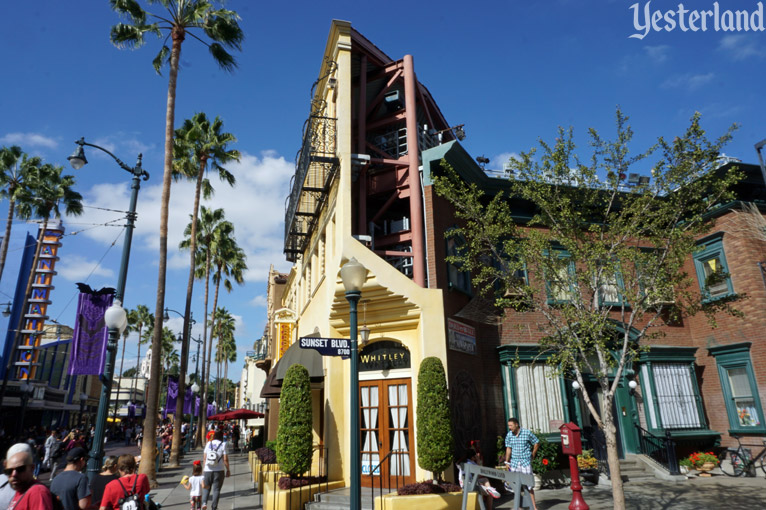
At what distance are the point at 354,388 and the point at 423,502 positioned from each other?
446cm

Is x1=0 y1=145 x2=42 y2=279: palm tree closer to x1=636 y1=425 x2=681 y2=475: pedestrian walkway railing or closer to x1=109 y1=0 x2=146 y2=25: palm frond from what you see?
x1=109 y1=0 x2=146 y2=25: palm frond

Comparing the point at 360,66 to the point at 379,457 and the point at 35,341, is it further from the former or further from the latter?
the point at 35,341

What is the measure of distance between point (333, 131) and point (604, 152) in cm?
848

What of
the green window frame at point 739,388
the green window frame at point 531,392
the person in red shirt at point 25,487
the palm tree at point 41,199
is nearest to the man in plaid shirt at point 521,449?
the green window frame at point 531,392

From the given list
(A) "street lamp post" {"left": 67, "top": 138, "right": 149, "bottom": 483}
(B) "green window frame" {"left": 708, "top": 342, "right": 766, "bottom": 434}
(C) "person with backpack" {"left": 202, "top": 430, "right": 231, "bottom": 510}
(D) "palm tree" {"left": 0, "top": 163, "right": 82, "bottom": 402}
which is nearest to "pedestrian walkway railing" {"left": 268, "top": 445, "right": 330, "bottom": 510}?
(C) "person with backpack" {"left": 202, "top": 430, "right": 231, "bottom": 510}

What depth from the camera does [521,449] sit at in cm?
991

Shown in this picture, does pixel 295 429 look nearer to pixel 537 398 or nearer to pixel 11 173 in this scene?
pixel 537 398

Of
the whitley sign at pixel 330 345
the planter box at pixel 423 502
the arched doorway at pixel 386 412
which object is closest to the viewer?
the whitley sign at pixel 330 345

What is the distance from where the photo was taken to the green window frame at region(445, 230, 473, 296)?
49.0ft

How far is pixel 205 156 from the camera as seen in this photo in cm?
2678

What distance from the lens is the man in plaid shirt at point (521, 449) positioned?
984cm

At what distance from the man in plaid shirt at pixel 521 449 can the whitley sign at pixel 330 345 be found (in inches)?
162

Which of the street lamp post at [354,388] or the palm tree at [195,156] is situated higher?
the palm tree at [195,156]

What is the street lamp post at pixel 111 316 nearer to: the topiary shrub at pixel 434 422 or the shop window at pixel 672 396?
the topiary shrub at pixel 434 422
